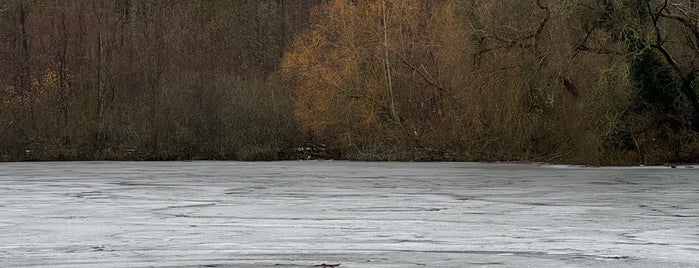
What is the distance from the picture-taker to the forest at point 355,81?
104ft

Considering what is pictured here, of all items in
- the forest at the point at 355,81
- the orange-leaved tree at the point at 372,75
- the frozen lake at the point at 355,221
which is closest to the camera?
the frozen lake at the point at 355,221

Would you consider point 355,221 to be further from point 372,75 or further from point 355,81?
point 372,75

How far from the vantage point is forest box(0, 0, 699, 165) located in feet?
104

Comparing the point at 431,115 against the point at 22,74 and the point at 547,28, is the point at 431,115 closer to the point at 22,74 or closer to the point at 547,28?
the point at 547,28

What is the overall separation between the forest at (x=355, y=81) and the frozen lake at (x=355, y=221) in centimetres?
712


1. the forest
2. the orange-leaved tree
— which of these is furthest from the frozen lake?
the orange-leaved tree

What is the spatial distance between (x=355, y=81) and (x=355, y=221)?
27174mm

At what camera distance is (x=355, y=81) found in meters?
41.3

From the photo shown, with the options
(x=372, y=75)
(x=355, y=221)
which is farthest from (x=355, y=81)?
(x=355, y=221)

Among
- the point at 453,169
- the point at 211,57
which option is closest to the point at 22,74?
the point at 211,57

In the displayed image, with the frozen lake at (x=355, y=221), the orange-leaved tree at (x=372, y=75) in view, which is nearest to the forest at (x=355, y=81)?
the orange-leaved tree at (x=372, y=75)

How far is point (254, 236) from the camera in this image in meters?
12.4

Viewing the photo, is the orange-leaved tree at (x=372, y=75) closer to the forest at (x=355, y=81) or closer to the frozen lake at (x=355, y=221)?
the forest at (x=355, y=81)

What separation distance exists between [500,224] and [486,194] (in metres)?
5.98
